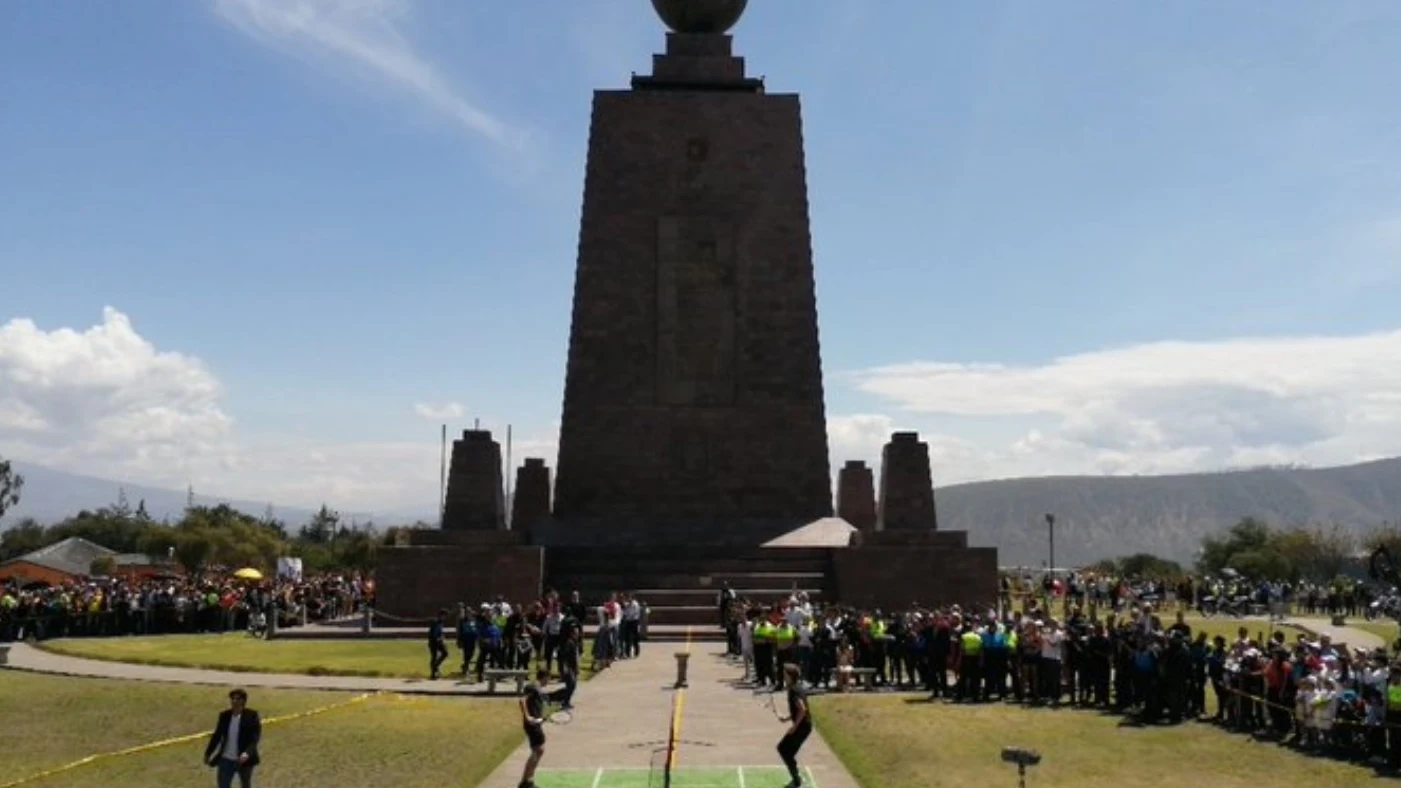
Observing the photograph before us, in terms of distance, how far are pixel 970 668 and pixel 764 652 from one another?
335 cm

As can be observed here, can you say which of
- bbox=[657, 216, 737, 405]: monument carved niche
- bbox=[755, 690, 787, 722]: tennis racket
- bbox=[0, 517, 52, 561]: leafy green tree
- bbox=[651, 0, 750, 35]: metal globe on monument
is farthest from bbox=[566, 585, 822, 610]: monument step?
bbox=[0, 517, 52, 561]: leafy green tree

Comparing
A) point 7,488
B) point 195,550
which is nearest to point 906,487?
point 195,550

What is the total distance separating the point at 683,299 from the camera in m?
39.0

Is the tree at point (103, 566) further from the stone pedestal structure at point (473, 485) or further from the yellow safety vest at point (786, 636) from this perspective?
the yellow safety vest at point (786, 636)

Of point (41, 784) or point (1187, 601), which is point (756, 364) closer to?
point (1187, 601)

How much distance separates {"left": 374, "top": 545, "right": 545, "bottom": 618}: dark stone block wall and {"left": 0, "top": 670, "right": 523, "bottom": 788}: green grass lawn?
9.44 metres

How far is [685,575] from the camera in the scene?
111ft

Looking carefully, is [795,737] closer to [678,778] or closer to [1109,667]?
[678,778]

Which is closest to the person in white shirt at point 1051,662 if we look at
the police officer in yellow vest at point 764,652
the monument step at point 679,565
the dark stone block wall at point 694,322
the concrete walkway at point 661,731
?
the concrete walkway at point 661,731

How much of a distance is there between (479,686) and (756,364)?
1783 centimetres

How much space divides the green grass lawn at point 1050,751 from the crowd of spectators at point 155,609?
1965cm

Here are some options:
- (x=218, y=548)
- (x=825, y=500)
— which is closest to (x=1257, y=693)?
(x=825, y=500)

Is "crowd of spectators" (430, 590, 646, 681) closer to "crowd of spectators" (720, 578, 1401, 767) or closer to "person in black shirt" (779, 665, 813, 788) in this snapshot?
"crowd of spectators" (720, 578, 1401, 767)

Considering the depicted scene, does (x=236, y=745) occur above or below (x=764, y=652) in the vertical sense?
below
